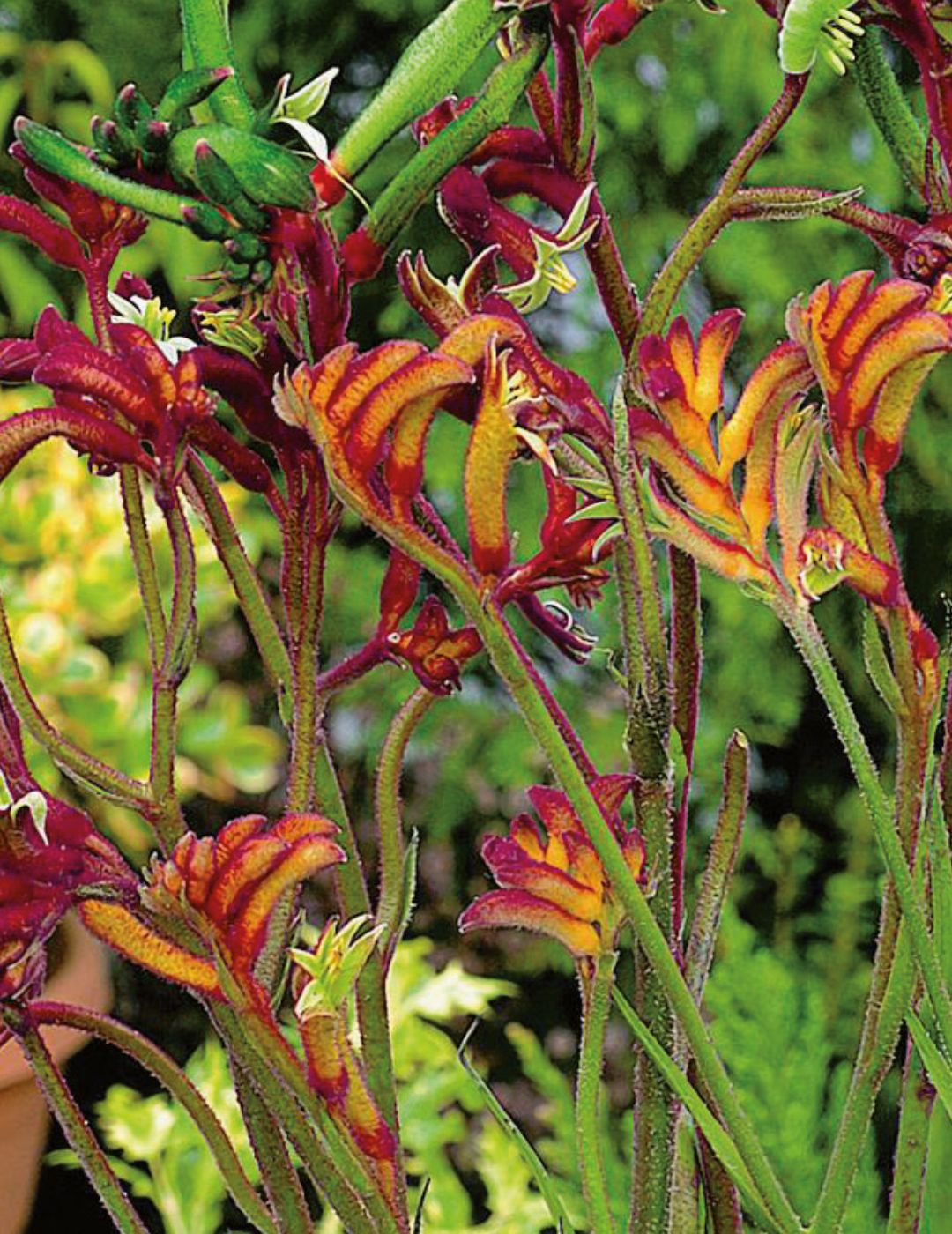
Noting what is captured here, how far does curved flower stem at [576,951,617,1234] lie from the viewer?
11.2 inches

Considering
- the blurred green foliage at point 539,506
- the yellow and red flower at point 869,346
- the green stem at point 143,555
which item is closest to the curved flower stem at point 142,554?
the green stem at point 143,555

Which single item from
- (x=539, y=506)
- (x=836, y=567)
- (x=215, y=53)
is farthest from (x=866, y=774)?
(x=539, y=506)

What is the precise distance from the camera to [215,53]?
0.26m

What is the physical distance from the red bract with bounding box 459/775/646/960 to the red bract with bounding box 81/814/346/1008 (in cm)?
3

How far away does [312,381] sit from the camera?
256 millimetres

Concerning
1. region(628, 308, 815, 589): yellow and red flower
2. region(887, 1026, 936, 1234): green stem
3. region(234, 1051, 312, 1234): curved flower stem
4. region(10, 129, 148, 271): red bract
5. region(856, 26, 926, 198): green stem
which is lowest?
region(234, 1051, 312, 1234): curved flower stem

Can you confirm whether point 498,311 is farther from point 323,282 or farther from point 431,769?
point 431,769

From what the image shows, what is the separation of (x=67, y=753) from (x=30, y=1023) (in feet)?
0.13

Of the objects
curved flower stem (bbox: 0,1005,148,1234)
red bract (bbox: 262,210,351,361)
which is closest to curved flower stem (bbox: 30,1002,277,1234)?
curved flower stem (bbox: 0,1005,148,1234)

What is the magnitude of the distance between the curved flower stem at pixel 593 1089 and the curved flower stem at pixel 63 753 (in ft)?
0.24

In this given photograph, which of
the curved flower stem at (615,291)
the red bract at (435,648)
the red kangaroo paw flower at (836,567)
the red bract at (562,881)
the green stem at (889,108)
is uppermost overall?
the green stem at (889,108)

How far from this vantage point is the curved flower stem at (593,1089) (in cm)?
28

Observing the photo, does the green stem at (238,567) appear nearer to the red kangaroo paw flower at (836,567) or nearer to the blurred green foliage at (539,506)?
the red kangaroo paw flower at (836,567)

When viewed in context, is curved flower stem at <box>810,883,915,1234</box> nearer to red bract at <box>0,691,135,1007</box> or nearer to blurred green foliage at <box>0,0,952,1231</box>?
red bract at <box>0,691,135,1007</box>
